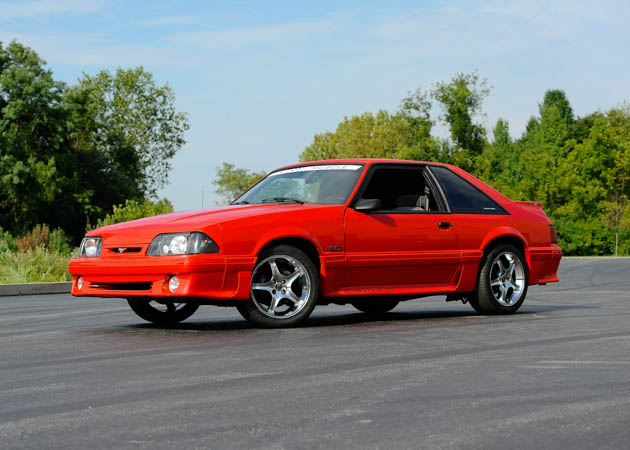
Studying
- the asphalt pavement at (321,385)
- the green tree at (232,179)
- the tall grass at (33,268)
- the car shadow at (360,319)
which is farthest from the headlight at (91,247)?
the green tree at (232,179)

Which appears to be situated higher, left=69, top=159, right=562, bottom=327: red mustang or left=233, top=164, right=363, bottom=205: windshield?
left=233, top=164, right=363, bottom=205: windshield

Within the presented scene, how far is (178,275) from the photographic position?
839cm

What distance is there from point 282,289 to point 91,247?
1936 mm

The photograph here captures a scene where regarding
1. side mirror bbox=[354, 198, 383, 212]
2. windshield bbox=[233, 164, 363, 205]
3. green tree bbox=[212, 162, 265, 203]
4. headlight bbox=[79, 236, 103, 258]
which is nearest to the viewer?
headlight bbox=[79, 236, 103, 258]

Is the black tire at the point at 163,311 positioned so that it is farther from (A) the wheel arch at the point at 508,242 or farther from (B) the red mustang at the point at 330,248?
(A) the wheel arch at the point at 508,242

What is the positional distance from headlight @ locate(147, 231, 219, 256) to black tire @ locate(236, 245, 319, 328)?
0.53 metres

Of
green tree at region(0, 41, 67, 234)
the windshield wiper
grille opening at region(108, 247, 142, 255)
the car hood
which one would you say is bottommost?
grille opening at region(108, 247, 142, 255)

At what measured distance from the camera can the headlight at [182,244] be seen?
841 centimetres

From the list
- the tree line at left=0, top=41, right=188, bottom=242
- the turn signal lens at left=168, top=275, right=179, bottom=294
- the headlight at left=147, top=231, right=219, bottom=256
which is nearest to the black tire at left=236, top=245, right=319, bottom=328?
the headlight at left=147, top=231, right=219, bottom=256

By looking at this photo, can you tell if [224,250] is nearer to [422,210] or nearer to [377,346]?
[377,346]

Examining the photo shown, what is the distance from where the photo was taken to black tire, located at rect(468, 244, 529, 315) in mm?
10320

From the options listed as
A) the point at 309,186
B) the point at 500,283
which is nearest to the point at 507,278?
the point at 500,283

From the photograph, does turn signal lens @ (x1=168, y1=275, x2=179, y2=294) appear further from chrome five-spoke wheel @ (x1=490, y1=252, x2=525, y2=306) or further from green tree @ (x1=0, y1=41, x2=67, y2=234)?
green tree @ (x1=0, y1=41, x2=67, y2=234)

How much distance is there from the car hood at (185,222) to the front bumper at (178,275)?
0.21 metres
